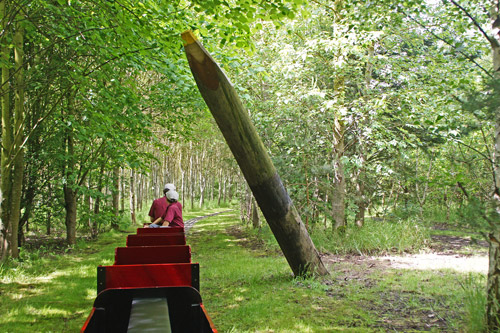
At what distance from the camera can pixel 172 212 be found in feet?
25.1

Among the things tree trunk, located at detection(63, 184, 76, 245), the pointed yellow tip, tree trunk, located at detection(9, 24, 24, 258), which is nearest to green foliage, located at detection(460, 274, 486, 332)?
the pointed yellow tip

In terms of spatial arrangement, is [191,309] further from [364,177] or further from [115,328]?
[364,177]

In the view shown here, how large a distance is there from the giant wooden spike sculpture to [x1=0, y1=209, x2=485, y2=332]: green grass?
2.32ft

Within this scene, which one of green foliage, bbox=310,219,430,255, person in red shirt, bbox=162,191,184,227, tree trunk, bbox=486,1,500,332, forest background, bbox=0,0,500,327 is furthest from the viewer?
green foliage, bbox=310,219,430,255

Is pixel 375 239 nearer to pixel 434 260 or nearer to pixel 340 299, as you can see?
pixel 434 260

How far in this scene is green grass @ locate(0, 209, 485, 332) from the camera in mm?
4578

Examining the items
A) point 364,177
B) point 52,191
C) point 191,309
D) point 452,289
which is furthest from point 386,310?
point 52,191

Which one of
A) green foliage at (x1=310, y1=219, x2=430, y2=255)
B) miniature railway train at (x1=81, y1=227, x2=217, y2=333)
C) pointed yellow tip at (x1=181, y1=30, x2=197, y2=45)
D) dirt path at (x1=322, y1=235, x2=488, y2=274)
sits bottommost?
dirt path at (x1=322, y1=235, x2=488, y2=274)

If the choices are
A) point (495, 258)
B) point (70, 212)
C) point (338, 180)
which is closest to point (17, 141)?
point (70, 212)

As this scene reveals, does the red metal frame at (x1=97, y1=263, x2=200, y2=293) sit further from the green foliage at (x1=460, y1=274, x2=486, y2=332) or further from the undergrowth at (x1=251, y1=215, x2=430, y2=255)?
the undergrowth at (x1=251, y1=215, x2=430, y2=255)

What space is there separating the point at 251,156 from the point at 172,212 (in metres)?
3.16

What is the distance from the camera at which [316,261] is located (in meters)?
6.52

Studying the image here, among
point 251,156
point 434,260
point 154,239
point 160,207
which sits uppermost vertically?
point 251,156

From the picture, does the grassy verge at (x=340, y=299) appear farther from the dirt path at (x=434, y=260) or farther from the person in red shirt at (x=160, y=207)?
the person in red shirt at (x=160, y=207)
